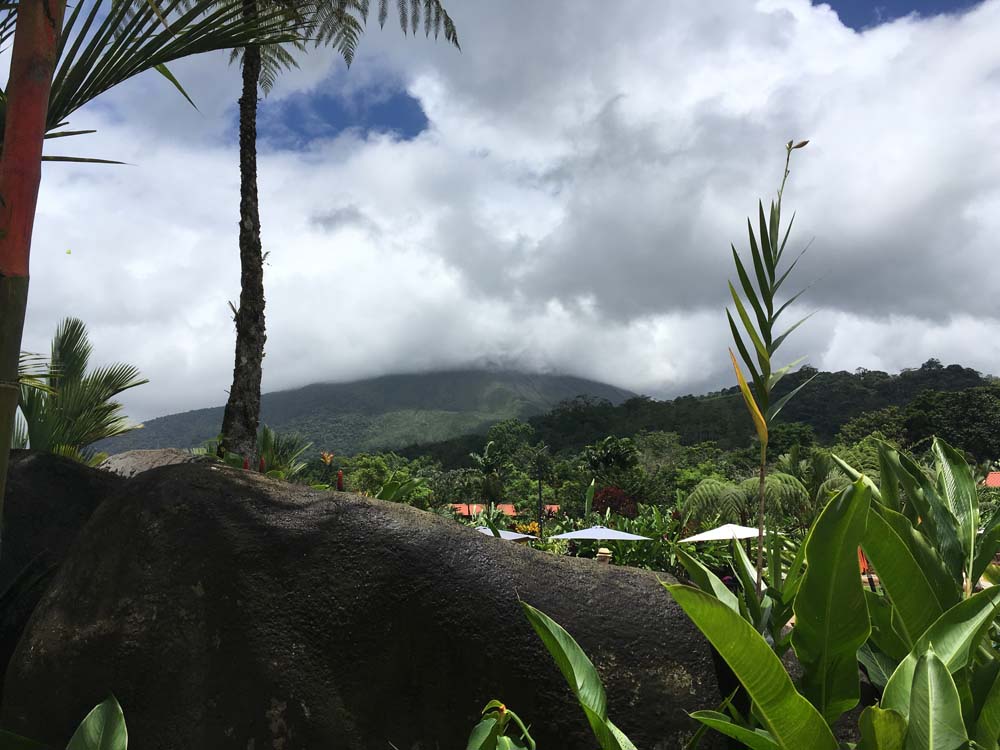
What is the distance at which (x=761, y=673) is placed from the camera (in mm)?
1592

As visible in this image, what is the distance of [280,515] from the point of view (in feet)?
9.12

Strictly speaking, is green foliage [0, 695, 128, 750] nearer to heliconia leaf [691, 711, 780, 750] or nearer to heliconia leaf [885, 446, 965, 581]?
heliconia leaf [691, 711, 780, 750]

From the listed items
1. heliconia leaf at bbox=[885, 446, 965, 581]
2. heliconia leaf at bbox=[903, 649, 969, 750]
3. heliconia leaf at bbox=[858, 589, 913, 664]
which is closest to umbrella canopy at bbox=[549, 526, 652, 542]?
heliconia leaf at bbox=[885, 446, 965, 581]

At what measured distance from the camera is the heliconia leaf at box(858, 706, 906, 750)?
149 cm

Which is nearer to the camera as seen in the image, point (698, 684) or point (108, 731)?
point (108, 731)

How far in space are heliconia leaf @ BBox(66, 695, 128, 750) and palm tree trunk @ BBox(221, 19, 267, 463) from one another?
6918 millimetres

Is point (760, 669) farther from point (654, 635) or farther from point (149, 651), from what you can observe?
point (149, 651)

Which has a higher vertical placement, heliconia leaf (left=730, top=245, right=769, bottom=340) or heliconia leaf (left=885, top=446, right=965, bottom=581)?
heliconia leaf (left=730, top=245, right=769, bottom=340)

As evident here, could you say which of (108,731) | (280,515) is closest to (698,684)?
(280,515)

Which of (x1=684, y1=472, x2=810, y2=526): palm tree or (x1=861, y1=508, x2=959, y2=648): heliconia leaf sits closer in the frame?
(x1=861, y1=508, x2=959, y2=648): heliconia leaf

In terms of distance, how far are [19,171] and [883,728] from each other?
219cm

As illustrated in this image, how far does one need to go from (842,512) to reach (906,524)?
31.9 inches

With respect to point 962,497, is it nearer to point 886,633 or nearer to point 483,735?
point 886,633

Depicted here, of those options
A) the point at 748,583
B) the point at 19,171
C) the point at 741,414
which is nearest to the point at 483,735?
the point at 748,583
